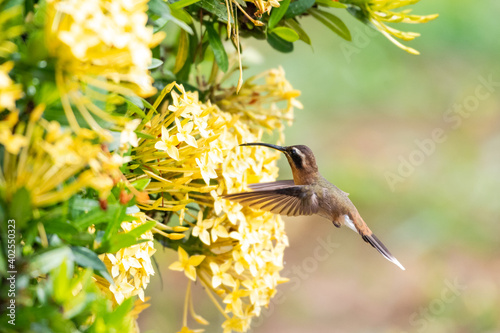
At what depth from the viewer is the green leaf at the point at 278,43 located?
1031mm

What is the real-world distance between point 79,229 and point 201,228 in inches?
14.2

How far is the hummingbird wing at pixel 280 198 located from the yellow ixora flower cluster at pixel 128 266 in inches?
7.1

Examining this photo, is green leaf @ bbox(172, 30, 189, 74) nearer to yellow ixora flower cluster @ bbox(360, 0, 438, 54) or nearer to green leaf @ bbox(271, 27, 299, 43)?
green leaf @ bbox(271, 27, 299, 43)

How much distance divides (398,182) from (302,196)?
2588mm

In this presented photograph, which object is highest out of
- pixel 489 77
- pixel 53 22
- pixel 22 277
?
pixel 53 22

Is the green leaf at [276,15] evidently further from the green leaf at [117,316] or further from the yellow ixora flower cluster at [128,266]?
the green leaf at [117,316]

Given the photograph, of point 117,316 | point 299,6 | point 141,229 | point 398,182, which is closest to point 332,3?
point 299,6

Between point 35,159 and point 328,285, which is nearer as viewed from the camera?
point 35,159

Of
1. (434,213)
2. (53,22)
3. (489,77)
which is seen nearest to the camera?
(53,22)

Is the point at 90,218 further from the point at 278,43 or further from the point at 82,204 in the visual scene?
the point at 278,43

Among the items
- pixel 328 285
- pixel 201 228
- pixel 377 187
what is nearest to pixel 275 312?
pixel 328 285

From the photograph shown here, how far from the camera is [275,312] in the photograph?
9.95 ft

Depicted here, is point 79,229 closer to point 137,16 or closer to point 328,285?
point 137,16

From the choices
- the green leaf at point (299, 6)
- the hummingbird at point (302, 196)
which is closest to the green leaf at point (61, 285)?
the hummingbird at point (302, 196)
